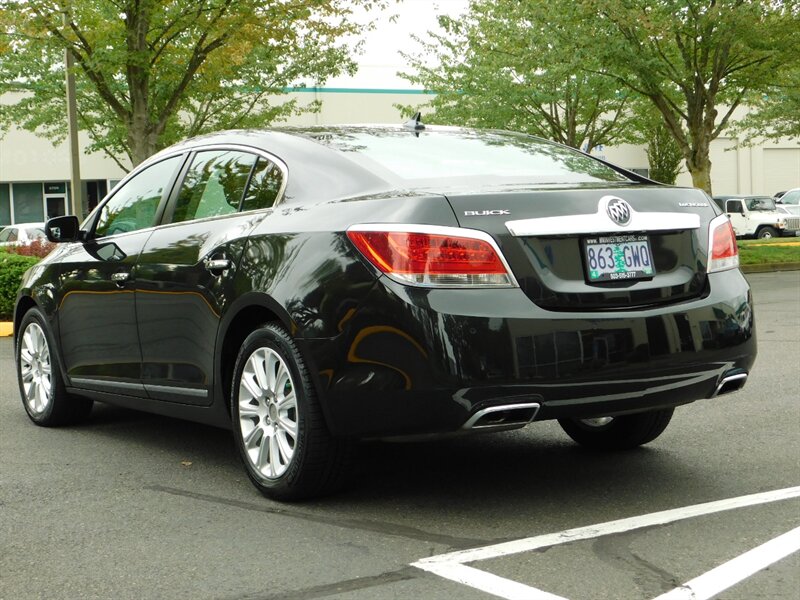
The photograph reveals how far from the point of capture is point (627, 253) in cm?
443

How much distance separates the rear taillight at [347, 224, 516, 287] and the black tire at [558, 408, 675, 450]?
1.63 metres

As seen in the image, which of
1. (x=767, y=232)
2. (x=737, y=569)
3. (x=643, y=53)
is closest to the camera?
(x=737, y=569)

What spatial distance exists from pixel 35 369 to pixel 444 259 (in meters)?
3.72

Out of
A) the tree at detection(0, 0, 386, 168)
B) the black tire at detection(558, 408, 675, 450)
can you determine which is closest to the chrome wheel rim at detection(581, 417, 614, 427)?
the black tire at detection(558, 408, 675, 450)

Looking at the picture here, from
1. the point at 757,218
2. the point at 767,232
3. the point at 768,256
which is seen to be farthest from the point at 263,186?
the point at 767,232

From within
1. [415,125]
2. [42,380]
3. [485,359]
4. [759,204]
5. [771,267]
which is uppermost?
[415,125]

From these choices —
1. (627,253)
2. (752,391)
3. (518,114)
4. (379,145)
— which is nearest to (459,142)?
(379,145)

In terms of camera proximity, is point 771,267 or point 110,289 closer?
point 110,289

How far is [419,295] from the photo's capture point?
4.16 meters

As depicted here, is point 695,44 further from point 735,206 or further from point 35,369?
point 735,206

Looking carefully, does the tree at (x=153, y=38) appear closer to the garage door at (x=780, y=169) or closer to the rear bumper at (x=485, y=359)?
the rear bumper at (x=485, y=359)

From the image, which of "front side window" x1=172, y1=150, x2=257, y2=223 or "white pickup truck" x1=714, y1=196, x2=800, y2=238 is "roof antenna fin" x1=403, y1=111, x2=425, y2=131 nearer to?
"front side window" x1=172, y1=150, x2=257, y2=223

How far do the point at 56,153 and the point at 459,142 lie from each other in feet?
138

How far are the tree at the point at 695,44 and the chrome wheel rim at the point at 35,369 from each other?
55.5 feet
